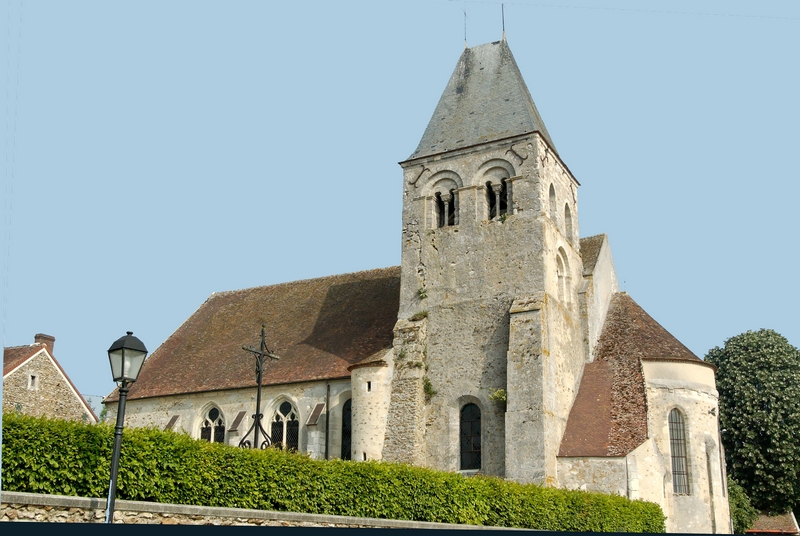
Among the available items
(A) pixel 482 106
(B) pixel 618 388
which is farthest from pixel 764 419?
(A) pixel 482 106

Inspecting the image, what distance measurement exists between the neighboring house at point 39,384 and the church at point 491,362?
11.4 ft

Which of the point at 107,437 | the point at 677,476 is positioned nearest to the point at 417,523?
the point at 107,437

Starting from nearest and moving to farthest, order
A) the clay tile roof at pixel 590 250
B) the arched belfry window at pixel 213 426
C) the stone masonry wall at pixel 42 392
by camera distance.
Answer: the clay tile roof at pixel 590 250 → the arched belfry window at pixel 213 426 → the stone masonry wall at pixel 42 392

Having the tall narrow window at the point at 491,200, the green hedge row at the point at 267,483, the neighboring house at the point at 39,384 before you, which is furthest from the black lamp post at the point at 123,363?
the neighboring house at the point at 39,384

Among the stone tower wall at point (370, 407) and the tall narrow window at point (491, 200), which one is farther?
the tall narrow window at point (491, 200)

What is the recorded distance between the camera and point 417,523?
705 inches

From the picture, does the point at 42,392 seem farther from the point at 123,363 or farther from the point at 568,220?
the point at 123,363

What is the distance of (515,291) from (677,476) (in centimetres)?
789

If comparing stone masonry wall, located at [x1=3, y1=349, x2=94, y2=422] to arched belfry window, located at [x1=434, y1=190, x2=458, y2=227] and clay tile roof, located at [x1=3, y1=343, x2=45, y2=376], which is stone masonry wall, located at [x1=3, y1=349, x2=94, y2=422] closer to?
clay tile roof, located at [x1=3, y1=343, x2=45, y2=376]

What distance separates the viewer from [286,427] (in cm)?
3006

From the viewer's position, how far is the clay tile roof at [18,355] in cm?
3203

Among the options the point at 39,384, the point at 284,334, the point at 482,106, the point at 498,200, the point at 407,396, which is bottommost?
the point at 407,396

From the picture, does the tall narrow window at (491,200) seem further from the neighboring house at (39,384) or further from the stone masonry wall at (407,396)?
the neighboring house at (39,384)

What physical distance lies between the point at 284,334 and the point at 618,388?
42.5 feet
